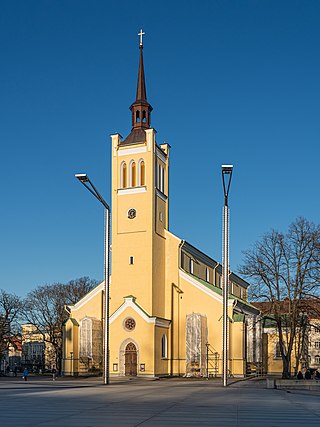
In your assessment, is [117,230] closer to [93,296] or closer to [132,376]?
[93,296]

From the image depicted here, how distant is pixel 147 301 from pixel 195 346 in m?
5.77

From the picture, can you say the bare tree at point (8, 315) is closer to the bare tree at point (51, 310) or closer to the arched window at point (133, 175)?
the bare tree at point (51, 310)

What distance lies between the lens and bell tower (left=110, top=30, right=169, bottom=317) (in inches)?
2088

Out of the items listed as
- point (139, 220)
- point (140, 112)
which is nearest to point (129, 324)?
point (139, 220)

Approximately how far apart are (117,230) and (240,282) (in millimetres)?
32427

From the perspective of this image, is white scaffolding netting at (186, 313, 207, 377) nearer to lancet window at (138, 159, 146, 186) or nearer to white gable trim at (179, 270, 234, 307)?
white gable trim at (179, 270, 234, 307)

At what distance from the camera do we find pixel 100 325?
55.6 metres

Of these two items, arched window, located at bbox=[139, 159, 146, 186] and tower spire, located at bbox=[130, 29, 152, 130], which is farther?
tower spire, located at bbox=[130, 29, 152, 130]

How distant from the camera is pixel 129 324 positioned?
51.4 metres

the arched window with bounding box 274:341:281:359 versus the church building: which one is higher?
the church building

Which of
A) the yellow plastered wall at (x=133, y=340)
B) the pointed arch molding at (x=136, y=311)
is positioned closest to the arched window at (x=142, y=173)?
the pointed arch molding at (x=136, y=311)

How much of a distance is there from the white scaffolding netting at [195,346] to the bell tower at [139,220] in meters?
3.25

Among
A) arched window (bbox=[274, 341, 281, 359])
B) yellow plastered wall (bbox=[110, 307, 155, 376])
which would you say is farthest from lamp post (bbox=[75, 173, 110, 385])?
arched window (bbox=[274, 341, 281, 359])

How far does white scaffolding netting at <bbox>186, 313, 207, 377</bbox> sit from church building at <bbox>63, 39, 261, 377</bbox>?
0.28 feet
